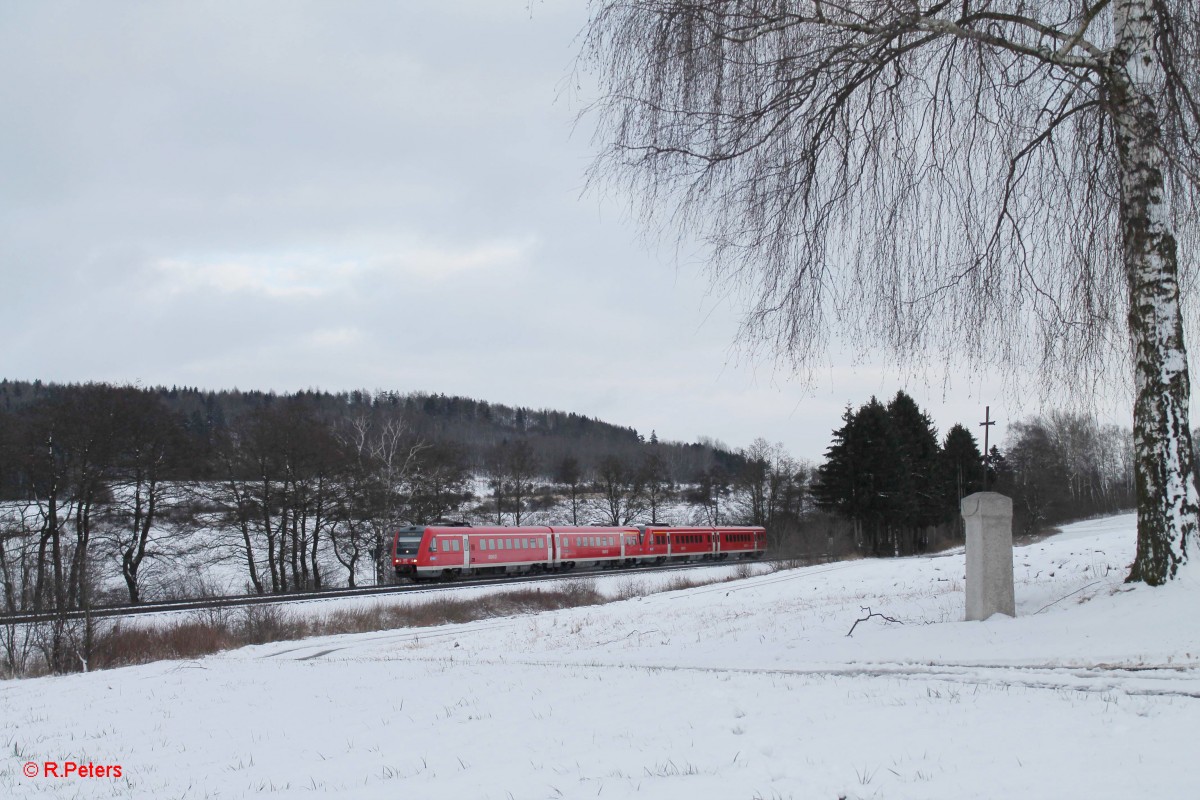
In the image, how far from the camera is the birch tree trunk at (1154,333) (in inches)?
324

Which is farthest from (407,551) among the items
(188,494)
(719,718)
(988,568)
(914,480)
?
(914,480)

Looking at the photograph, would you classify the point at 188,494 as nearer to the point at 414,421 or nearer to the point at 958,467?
the point at 414,421

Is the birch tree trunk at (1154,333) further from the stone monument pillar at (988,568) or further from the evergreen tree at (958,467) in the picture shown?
the evergreen tree at (958,467)

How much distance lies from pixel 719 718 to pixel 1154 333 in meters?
5.89

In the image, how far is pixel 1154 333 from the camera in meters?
8.36

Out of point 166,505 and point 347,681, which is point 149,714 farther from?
point 166,505

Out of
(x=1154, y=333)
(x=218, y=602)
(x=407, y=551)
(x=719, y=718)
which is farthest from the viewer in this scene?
(x=407, y=551)

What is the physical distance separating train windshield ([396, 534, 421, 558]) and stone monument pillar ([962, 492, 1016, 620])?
2889 centimetres

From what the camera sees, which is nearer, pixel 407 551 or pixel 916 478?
pixel 407 551

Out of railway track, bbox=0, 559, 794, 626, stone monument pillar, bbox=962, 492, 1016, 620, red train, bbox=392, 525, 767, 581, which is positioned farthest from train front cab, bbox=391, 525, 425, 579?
stone monument pillar, bbox=962, 492, 1016, 620

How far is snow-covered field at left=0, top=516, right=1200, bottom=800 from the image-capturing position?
15.0 feet

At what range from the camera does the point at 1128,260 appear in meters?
8.27

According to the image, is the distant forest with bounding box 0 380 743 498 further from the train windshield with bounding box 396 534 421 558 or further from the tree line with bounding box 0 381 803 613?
the train windshield with bounding box 396 534 421 558

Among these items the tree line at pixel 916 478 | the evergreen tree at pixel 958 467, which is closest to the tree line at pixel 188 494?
the tree line at pixel 916 478
